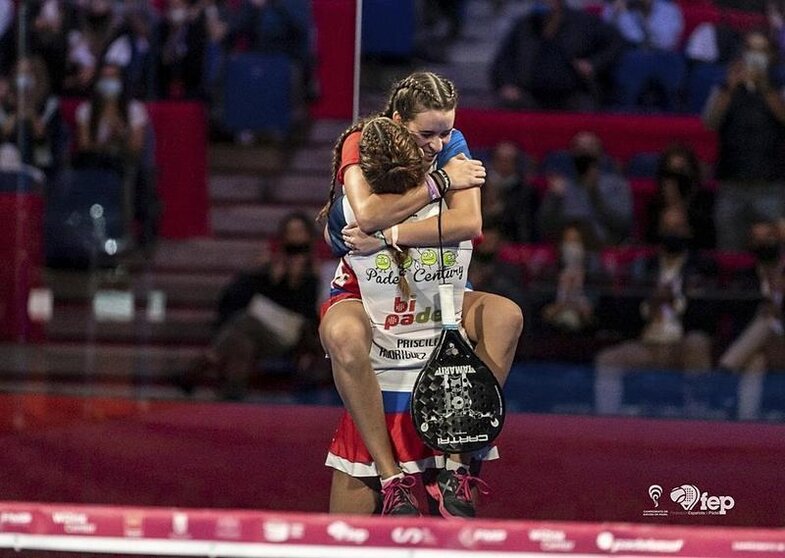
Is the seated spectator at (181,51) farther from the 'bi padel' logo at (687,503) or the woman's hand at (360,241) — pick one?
the 'bi padel' logo at (687,503)

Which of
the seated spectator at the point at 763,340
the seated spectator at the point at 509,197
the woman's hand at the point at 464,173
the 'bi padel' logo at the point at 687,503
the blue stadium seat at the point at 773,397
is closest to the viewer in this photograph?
the woman's hand at the point at 464,173

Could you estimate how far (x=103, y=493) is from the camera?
4.35 metres

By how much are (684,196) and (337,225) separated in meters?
3.51

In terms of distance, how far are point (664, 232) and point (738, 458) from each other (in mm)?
2247

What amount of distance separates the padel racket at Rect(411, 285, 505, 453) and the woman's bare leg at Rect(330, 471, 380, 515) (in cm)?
34

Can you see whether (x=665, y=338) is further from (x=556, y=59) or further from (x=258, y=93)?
(x=258, y=93)

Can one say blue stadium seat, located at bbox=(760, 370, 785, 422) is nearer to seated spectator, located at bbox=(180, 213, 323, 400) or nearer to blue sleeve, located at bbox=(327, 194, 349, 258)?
seated spectator, located at bbox=(180, 213, 323, 400)

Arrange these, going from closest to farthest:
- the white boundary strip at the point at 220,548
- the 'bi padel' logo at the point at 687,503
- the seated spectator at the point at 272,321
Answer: the white boundary strip at the point at 220,548 → the 'bi padel' logo at the point at 687,503 → the seated spectator at the point at 272,321

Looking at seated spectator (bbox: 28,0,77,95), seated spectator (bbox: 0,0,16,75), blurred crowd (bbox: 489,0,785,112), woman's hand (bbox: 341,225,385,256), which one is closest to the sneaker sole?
woman's hand (bbox: 341,225,385,256)

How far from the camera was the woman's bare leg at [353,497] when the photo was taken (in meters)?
3.71

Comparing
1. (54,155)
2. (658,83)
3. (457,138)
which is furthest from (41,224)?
(457,138)

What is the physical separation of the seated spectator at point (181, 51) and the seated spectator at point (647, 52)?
7.12ft

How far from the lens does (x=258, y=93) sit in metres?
7.31

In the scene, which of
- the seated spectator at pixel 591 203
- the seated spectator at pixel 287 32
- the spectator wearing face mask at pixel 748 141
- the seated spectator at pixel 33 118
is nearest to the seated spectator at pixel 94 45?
the seated spectator at pixel 33 118
